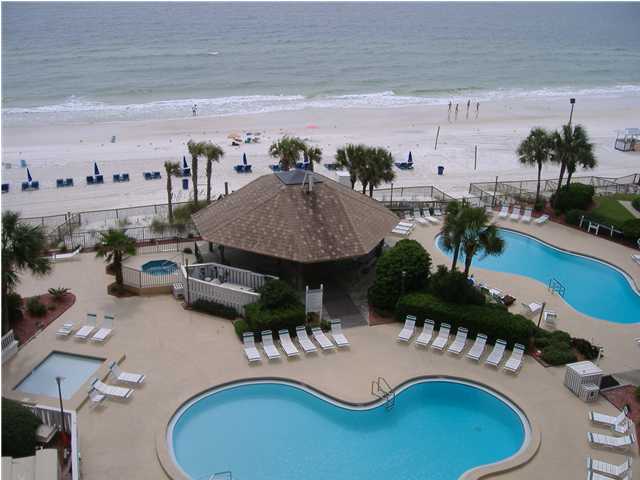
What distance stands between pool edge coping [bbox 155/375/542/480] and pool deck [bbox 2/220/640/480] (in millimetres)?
115

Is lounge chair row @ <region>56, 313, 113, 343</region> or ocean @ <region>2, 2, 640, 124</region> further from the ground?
ocean @ <region>2, 2, 640, 124</region>

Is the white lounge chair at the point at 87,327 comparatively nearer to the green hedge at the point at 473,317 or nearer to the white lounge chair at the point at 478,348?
the green hedge at the point at 473,317

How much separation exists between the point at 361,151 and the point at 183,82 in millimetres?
62839

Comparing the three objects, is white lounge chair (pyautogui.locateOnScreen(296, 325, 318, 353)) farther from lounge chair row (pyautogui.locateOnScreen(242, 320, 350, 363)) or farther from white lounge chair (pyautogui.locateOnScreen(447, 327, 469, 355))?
→ white lounge chair (pyautogui.locateOnScreen(447, 327, 469, 355))

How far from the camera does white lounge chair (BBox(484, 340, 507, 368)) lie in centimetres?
2062

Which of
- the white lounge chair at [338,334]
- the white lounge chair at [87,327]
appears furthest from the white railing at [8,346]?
the white lounge chair at [338,334]

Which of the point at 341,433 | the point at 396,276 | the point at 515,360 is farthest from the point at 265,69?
the point at 341,433

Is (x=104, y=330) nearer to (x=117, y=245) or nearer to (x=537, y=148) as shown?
(x=117, y=245)

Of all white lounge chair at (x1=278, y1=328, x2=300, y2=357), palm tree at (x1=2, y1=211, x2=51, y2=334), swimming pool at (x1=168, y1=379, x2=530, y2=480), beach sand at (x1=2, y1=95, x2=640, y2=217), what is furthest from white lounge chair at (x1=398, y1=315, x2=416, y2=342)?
beach sand at (x1=2, y1=95, x2=640, y2=217)

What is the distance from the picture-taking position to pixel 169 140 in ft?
180

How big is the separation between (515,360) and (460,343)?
201 centimetres

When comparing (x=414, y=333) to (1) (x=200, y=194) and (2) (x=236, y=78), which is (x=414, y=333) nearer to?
(1) (x=200, y=194)

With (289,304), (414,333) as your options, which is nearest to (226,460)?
(289,304)

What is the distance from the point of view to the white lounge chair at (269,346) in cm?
2047
